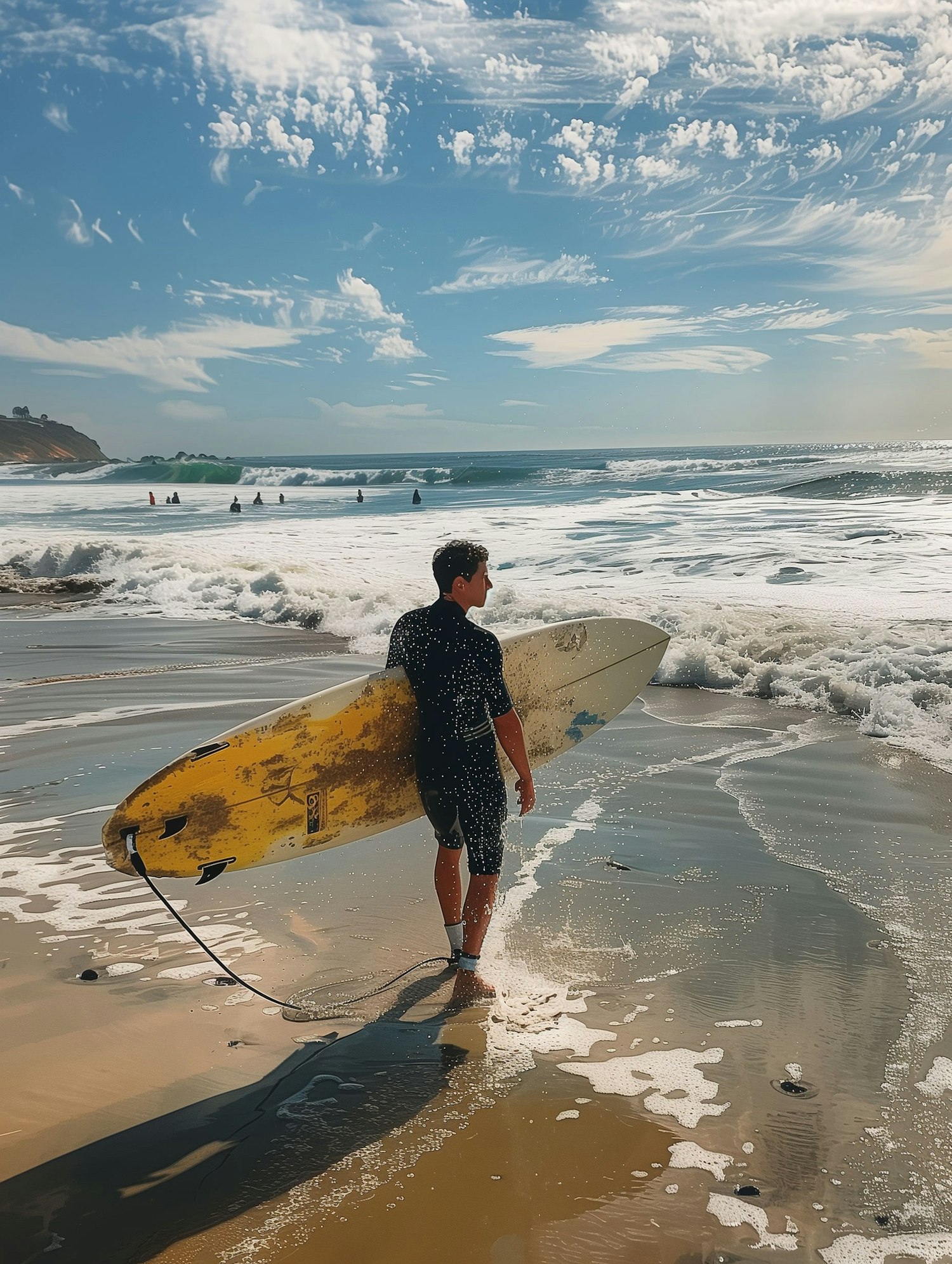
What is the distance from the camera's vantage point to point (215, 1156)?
6.95 ft

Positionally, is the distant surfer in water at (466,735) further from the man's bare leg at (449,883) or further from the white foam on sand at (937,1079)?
the white foam on sand at (937,1079)

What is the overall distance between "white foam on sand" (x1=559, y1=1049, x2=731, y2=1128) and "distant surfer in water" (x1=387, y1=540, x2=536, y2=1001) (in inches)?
19.9

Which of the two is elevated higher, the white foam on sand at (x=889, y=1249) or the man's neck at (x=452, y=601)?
the man's neck at (x=452, y=601)

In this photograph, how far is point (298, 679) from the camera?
770cm

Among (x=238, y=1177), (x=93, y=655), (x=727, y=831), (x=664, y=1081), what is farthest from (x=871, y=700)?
(x=93, y=655)

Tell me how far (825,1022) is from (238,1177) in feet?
5.65

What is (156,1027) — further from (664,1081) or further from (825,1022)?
(825,1022)

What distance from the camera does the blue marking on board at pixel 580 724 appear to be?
4.36 meters

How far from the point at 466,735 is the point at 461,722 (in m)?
0.04

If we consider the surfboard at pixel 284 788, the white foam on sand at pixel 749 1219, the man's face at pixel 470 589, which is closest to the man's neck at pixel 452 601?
the man's face at pixel 470 589

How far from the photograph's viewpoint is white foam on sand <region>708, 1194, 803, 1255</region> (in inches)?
73.5

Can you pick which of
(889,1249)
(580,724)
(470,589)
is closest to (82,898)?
(470,589)

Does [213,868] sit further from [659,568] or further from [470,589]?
[659,568]

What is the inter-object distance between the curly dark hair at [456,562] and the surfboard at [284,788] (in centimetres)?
54
